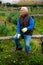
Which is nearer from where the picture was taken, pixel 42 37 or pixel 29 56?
pixel 29 56

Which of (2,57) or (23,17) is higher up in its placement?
(23,17)

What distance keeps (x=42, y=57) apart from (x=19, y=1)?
83.3 ft

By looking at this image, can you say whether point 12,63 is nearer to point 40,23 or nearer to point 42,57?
point 42,57

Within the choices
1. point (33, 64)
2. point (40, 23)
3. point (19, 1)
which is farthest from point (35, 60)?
point (19, 1)

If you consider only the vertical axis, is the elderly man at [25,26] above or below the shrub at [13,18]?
above

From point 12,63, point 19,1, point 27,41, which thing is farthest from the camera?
point 19,1

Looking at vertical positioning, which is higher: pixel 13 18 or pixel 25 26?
pixel 25 26

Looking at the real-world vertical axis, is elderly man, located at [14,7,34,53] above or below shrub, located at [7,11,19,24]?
above

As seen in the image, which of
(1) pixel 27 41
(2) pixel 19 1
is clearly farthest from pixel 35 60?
(2) pixel 19 1

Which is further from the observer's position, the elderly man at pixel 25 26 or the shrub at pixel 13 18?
the shrub at pixel 13 18

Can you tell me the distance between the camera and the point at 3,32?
9406 mm

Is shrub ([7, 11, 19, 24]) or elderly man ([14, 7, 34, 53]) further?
shrub ([7, 11, 19, 24])

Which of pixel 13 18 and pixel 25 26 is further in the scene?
pixel 13 18

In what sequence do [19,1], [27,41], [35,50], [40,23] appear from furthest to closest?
[19,1] < [40,23] < [35,50] < [27,41]
